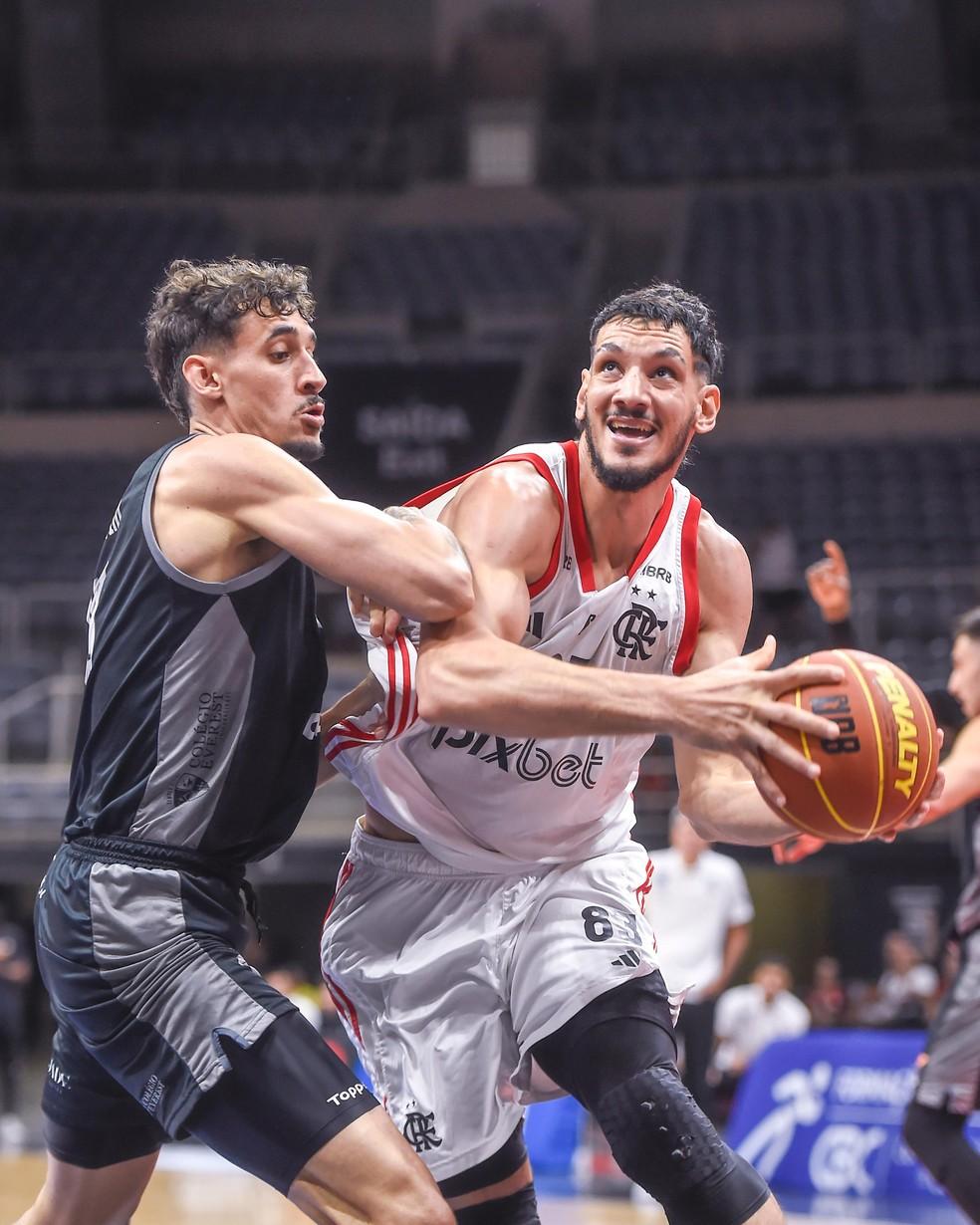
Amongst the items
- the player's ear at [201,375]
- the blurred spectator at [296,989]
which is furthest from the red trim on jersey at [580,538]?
the blurred spectator at [296,989]

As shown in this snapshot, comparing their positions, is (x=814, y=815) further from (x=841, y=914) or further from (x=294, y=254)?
(x=294, y=254)

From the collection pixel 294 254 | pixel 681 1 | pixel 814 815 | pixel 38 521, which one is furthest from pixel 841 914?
→ pixel 814 815

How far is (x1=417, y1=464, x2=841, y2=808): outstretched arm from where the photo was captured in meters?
2.58

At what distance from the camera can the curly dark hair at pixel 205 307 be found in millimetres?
3145

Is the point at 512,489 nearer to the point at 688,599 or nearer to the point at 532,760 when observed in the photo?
the point at 688,599

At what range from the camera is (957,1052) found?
438 cm

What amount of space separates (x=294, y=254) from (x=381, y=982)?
52.8 feet

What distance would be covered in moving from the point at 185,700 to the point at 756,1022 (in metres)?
8.30

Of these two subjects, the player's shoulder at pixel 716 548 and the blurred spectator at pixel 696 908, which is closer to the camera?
the player's shoulder at pixel 716 548

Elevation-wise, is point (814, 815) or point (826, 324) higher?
point (826, 324)

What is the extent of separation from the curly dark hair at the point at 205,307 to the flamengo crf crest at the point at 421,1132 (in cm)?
154

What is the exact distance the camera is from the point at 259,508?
2.81 meters

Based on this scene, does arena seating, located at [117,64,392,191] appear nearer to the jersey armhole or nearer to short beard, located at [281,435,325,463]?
short beard, located at [281,435,325,463]

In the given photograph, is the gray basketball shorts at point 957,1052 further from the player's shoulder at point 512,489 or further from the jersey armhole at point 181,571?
the jersey armhole at point 181,571
